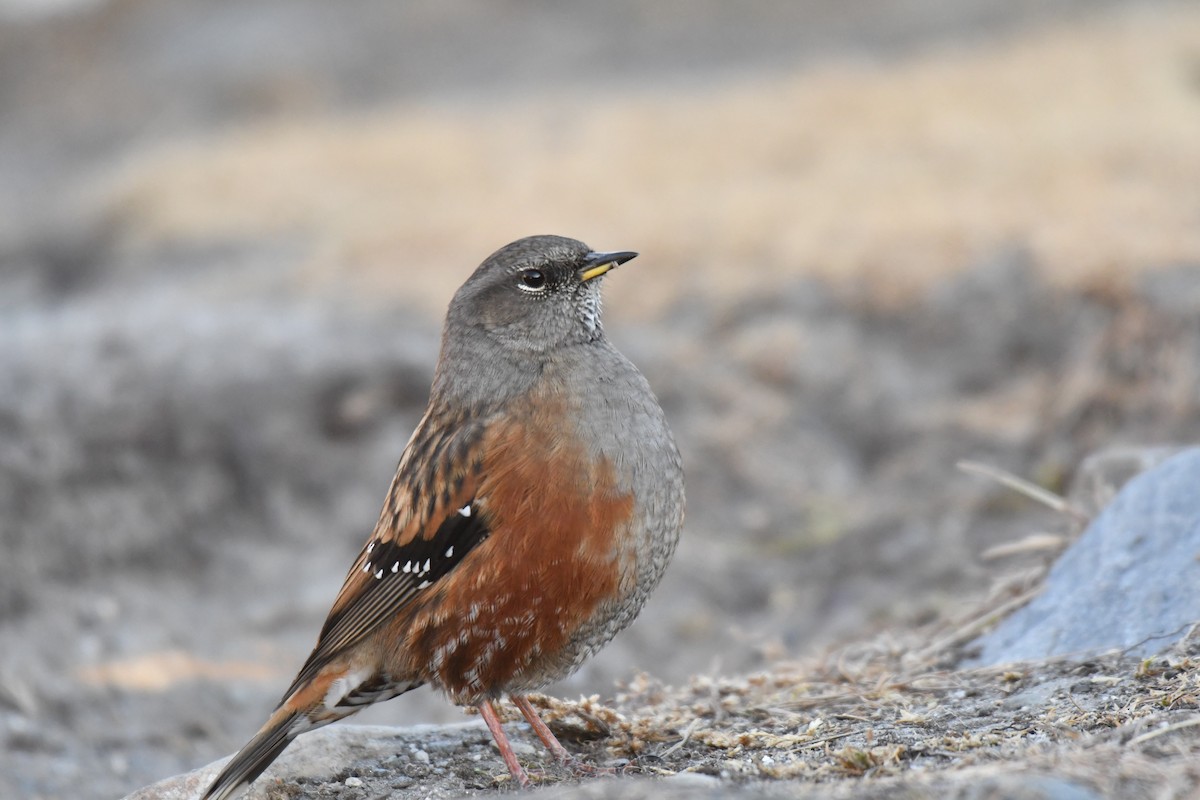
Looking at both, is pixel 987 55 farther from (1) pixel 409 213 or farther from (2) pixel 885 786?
(2) pixel 885 786

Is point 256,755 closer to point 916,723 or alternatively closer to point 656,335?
point 916,723

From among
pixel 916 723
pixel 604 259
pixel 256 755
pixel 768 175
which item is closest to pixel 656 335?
pixel 768 175

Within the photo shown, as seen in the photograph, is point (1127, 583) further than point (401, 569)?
Yes

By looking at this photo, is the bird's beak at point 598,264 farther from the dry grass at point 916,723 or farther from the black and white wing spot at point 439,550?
the dry grass at point 916,723

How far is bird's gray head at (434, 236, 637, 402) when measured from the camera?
217 inches

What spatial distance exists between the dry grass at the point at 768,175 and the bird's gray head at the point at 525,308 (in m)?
6.76

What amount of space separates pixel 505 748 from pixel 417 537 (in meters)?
0.83

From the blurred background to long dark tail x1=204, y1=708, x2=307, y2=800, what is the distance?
1.99m

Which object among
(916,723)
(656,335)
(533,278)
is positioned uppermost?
(656,335)

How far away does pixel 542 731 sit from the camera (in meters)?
5.19

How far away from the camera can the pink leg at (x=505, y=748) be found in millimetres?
4832

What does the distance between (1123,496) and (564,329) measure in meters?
2.38

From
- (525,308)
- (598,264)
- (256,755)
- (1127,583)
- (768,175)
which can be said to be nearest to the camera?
(256,755)

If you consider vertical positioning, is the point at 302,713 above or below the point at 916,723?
above
